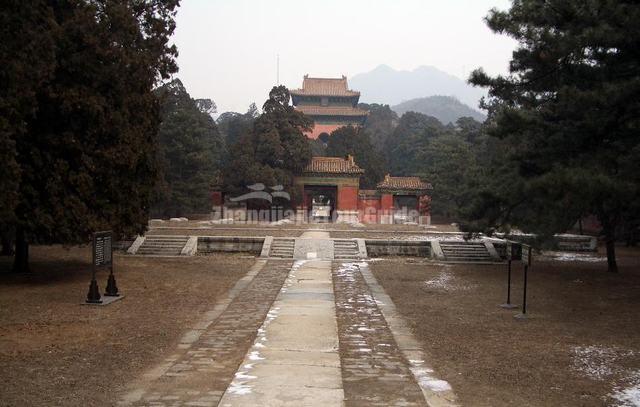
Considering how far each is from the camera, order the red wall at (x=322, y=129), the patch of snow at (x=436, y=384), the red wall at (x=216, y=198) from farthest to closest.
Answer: the red wall at (x=322, y=129) < the red wall at (x=216, y=198) < the patch of snow at (x=436, y=384)

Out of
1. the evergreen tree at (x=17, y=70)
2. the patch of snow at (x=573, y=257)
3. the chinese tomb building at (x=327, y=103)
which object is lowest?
the patch of snow at (x=573, y=257)

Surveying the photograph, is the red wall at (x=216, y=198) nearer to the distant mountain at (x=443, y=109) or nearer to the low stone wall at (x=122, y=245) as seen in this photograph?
the low stone wall at (x=122, y=245)

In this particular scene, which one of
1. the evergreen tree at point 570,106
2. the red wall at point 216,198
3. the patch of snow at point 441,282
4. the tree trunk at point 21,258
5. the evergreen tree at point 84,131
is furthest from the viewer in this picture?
the red wall at point 216,198

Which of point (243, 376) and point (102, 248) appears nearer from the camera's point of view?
point (243, 376)

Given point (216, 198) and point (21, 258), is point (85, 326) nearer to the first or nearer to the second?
point (21, 258)

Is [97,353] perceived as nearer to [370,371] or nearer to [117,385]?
[117,385]

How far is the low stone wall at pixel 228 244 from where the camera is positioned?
20359 millimetres

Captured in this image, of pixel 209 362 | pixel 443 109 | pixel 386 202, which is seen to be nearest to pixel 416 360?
pixel 209 362

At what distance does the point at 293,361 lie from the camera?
5996 millimetres

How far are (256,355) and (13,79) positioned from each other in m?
6.09

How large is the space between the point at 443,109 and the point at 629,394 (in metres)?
169

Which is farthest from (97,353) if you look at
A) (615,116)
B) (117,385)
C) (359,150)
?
(359,150)

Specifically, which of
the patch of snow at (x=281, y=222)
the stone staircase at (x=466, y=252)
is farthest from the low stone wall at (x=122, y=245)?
the stone staircase at (x=466, y=252)

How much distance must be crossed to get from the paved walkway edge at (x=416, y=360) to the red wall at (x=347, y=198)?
24396 millimetres
